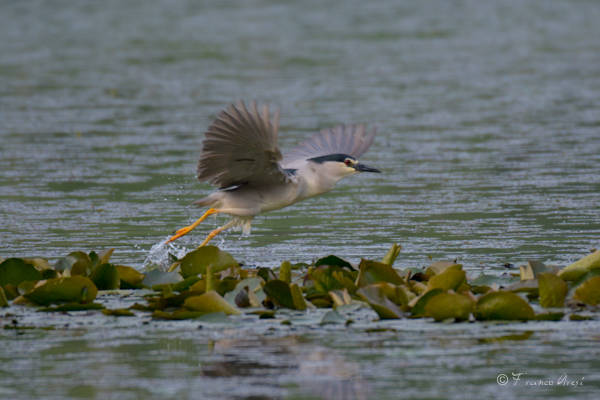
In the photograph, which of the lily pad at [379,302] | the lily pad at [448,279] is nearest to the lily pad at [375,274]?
the lily pad at [448,279]

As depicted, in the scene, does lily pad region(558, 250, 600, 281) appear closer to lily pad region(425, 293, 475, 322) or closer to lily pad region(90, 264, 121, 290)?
lily pad region(425, 293, 475, 322)

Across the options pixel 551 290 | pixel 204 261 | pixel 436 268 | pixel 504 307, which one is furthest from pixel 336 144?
pixel 504 307

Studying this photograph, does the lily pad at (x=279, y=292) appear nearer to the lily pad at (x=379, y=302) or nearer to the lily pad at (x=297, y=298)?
the lily pad at (x=297, y=298)

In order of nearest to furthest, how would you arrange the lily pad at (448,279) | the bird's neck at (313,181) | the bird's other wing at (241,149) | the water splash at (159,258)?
the lily pad at (448,279) → the bird's other wing at (241,149) → the water splash at (159,258) → the bird's neck at (313,181)

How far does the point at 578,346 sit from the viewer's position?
6.54 meters

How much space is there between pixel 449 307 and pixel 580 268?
1289mm

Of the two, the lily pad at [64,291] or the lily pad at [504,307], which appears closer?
the lily pad at [504,307]

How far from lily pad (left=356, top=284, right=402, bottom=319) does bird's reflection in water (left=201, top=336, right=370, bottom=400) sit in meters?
0.65

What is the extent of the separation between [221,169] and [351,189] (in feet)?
16.2

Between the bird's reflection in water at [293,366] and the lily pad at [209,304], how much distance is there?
21.9 inches

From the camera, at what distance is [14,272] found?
26.7ft

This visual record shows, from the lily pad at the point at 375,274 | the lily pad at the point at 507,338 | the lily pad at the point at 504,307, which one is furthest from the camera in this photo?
the lily pad at the point at 375,274

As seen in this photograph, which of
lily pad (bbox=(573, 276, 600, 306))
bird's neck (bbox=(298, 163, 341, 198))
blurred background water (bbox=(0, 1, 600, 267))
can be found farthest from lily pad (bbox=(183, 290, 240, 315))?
bird's neck (bbox=(298, 163, 341, 198))

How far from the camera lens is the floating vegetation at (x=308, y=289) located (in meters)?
7.23
